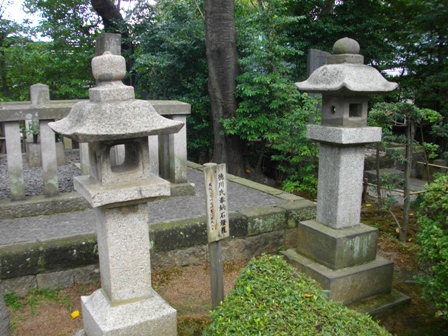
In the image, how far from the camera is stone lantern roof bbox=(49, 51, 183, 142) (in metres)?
2.83

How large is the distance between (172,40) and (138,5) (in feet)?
11.5

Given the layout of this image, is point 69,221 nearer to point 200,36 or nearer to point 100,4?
point 200,36

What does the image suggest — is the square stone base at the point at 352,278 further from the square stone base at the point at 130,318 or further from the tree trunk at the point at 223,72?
the tree trunk at the point at 223,72

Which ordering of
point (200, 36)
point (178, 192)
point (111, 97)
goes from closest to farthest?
point (111, 97) < point (178, 192) < point (200, 36)

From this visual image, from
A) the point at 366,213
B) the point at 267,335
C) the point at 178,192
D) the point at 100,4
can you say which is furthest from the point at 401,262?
the point at 100,4

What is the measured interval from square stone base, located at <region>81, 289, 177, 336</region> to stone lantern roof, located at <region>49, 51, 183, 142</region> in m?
1.39

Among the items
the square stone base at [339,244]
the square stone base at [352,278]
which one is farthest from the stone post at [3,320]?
the square stone base at [339,244]

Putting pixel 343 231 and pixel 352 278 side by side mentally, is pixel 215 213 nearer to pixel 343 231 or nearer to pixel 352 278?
pixel 343 231

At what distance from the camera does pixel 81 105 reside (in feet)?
10.1

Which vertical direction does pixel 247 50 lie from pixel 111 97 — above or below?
above

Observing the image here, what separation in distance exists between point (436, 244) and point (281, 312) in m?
2.09

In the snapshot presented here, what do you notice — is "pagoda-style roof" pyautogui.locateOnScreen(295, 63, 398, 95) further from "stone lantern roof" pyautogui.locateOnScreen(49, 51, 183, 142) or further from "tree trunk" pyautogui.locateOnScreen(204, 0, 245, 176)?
"tree trunk" pyautogui.locateOnScreen(204, 0, 245, 176)

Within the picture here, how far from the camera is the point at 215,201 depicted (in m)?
3.52

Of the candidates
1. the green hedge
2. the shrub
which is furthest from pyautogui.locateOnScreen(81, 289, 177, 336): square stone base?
the shrub
